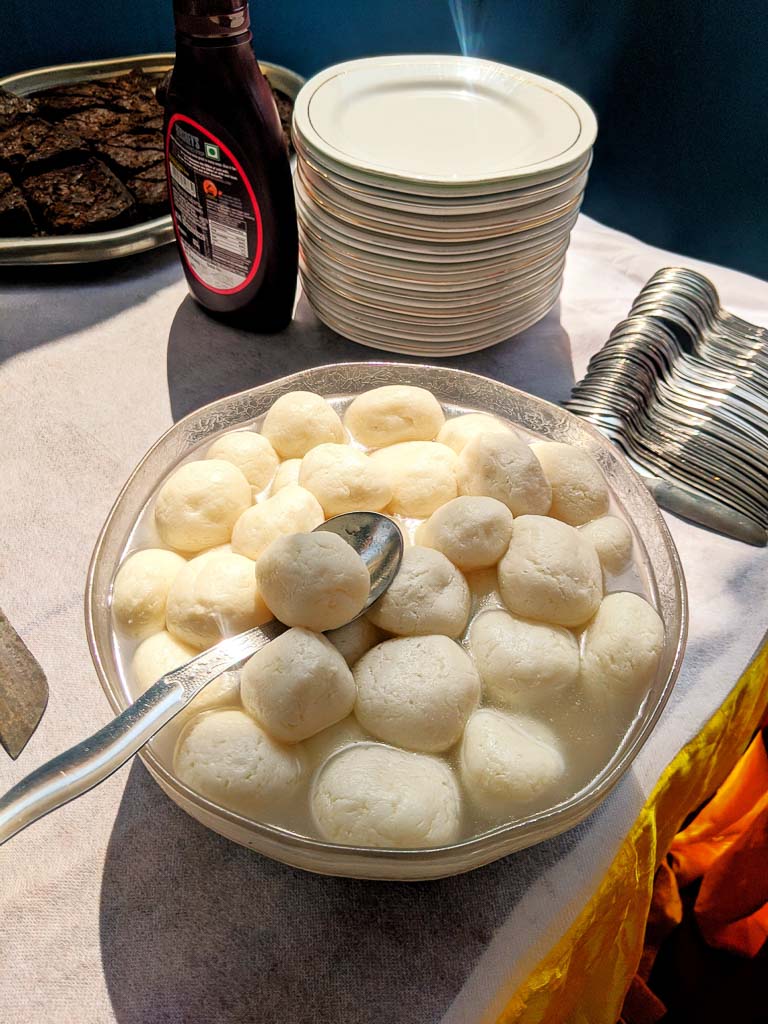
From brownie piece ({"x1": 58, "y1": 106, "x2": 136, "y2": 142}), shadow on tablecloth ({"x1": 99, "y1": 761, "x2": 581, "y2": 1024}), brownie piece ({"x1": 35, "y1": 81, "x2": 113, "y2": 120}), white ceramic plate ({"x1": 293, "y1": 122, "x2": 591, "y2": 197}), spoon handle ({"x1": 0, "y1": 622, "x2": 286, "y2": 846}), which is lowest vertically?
shadow on tablecloth ({"x1": 99, "y1": 761, "x2": 581, "y2": 1024})

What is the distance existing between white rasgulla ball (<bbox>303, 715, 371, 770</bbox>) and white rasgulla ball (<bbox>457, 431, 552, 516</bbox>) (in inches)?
8.2

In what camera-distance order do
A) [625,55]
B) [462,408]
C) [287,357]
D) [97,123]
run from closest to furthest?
[462,408] → [287,357] → [97,123] → [625,55]

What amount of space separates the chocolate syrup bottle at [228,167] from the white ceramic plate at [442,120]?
7 centimetres

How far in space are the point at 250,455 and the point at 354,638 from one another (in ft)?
0.65

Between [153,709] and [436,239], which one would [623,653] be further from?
[436,239]

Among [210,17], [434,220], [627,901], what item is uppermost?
[210,17]

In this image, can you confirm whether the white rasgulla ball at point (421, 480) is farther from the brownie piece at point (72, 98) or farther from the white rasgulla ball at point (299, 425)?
the brownie piece at point (72, 98)

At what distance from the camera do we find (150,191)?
1.04m

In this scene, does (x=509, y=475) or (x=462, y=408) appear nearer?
(x=509, y=475)

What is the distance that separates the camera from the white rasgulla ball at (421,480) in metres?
0.59

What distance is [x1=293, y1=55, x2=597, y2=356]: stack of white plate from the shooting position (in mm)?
754

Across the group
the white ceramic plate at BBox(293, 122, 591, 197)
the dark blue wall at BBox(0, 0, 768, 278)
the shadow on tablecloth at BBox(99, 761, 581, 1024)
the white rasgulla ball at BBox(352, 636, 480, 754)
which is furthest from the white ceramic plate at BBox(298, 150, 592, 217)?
the dark blue wall at BBox(0, 0, 768, 278)

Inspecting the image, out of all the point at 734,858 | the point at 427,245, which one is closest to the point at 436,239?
the point at 427,245

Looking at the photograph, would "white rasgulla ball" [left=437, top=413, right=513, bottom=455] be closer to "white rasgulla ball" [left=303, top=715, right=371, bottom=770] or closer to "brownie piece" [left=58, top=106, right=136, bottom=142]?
"white rasgulla ball" [left=303, top=715, right=371, bottom=770]
